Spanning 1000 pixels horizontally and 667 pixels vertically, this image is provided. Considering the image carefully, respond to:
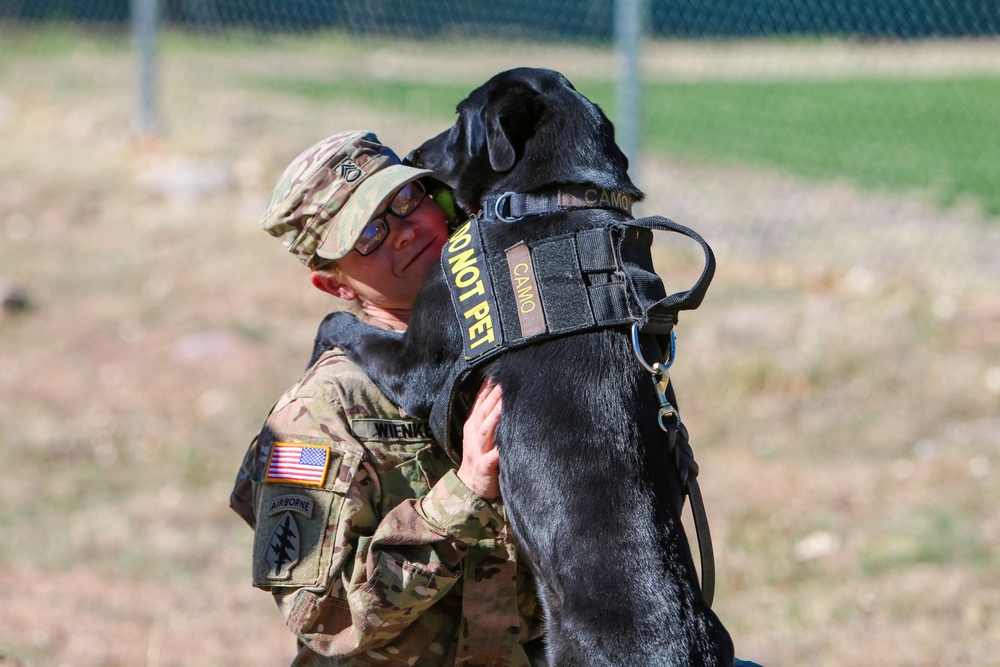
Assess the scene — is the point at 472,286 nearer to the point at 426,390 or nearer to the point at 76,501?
the point at 426,390

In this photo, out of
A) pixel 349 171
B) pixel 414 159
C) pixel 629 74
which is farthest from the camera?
pixel 629 74

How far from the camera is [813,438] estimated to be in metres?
5.31

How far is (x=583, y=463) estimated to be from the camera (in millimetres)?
2135

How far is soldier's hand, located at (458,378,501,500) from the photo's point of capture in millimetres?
2201

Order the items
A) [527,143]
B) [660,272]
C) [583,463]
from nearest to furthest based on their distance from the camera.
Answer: [583,463], [527,143], [660,272]

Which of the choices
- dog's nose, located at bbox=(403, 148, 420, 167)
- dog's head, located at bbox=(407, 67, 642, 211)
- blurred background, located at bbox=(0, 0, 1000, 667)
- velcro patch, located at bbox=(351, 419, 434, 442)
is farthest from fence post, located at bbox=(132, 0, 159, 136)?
velcro patch, located at bbox=(351, 419, 434, 442)

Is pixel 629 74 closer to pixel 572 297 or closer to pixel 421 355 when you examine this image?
pixel 421 355

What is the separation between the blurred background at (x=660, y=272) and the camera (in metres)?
4.30

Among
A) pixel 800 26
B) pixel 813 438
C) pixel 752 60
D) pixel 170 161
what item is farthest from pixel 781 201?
pixel 170 161

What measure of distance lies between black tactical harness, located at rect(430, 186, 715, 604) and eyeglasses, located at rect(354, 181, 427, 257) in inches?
7.5

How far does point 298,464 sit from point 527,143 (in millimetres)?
861

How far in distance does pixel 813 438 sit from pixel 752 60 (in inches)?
218

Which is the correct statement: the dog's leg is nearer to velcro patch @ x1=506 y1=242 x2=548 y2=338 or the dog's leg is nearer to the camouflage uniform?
the camouflage uniform

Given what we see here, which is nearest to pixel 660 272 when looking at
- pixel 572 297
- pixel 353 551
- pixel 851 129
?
pixel 572 297
